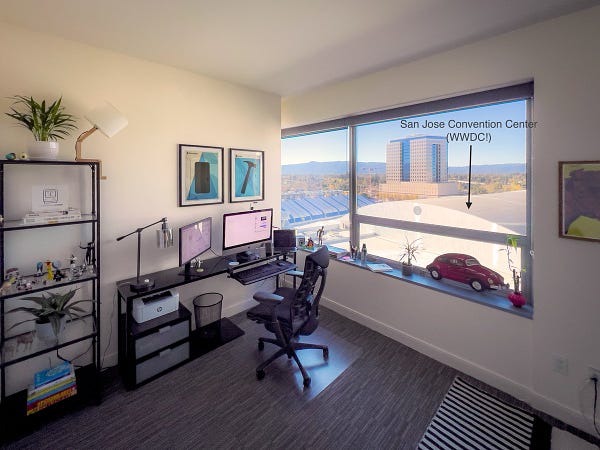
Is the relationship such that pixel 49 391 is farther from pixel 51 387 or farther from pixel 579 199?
pixel 579 199

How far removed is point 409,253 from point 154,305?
103 inches

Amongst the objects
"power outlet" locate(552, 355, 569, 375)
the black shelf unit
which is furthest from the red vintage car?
the black shelf unit

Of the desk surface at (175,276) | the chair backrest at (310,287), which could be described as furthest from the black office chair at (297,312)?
the desk surface at (175,276)

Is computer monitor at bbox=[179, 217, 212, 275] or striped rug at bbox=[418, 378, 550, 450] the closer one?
striped rug at bbox=[418, 378, 550, 450]

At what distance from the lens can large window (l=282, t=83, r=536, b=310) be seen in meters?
2.46

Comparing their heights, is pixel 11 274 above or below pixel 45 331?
above

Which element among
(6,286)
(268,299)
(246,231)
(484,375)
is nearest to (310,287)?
(268,299)

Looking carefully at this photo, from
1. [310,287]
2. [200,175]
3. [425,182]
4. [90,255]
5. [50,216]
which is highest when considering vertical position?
[200,175]

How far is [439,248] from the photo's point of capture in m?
2.99

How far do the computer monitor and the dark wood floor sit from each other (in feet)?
3.17

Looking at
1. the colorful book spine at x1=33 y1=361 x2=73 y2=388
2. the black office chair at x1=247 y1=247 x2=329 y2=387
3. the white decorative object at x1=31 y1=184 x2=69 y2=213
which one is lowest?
the colorful book spine at x1=33 y1=361 x2=73 y2=388

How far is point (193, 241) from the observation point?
9.30 ft

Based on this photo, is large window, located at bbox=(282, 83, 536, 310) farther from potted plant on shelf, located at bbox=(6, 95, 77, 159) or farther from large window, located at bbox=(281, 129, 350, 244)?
potted plant on shelf, located at bbox=(6, 95, 77, 159)

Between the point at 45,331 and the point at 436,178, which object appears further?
the point at 436,178
